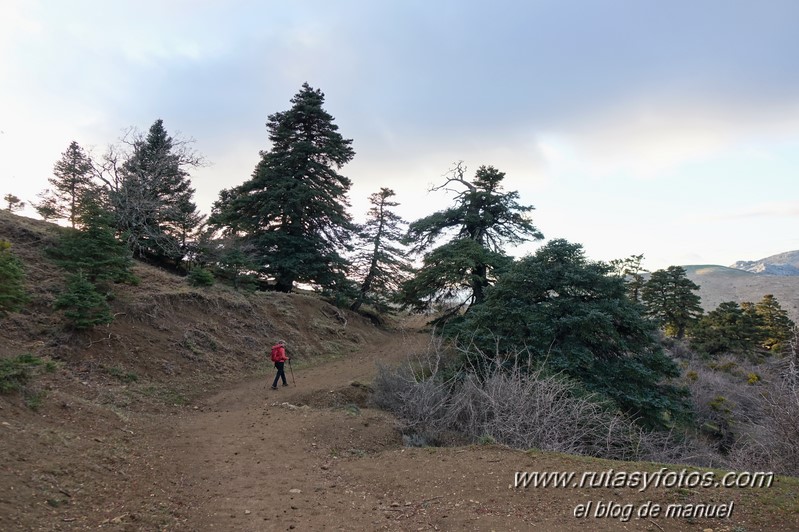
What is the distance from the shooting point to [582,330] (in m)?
11.5

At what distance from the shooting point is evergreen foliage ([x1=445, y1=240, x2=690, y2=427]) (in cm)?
1091

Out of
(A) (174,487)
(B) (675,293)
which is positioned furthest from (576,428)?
(B) (675,293)

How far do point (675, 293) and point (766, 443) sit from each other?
106 feet

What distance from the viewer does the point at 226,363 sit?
14.6 meters

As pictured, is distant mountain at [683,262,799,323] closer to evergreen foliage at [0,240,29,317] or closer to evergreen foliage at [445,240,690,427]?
evergreen foliage at [445,240,690,427]

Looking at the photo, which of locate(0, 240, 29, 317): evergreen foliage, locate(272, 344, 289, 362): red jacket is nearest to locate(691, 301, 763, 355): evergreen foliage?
locate(272, 344, 289, 362): red jacket

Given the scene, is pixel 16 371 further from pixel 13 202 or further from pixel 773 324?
pixel 773 324

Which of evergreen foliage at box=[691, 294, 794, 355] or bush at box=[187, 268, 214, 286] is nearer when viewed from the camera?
bush at box=[187, 268, 214, 286]

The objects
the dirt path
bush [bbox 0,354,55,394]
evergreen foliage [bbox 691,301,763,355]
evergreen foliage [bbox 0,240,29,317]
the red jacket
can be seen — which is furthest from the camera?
evergreen foliage [bbox 691,301,763,355]

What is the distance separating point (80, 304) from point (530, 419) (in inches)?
455

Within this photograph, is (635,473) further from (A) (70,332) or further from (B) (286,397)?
(A) (70,332)

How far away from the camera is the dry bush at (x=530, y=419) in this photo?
788cm

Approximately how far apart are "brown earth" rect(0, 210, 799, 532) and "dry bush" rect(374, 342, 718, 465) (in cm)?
86

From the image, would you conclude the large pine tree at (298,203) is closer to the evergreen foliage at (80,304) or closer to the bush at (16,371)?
the evergreen foliage at (80,304)
